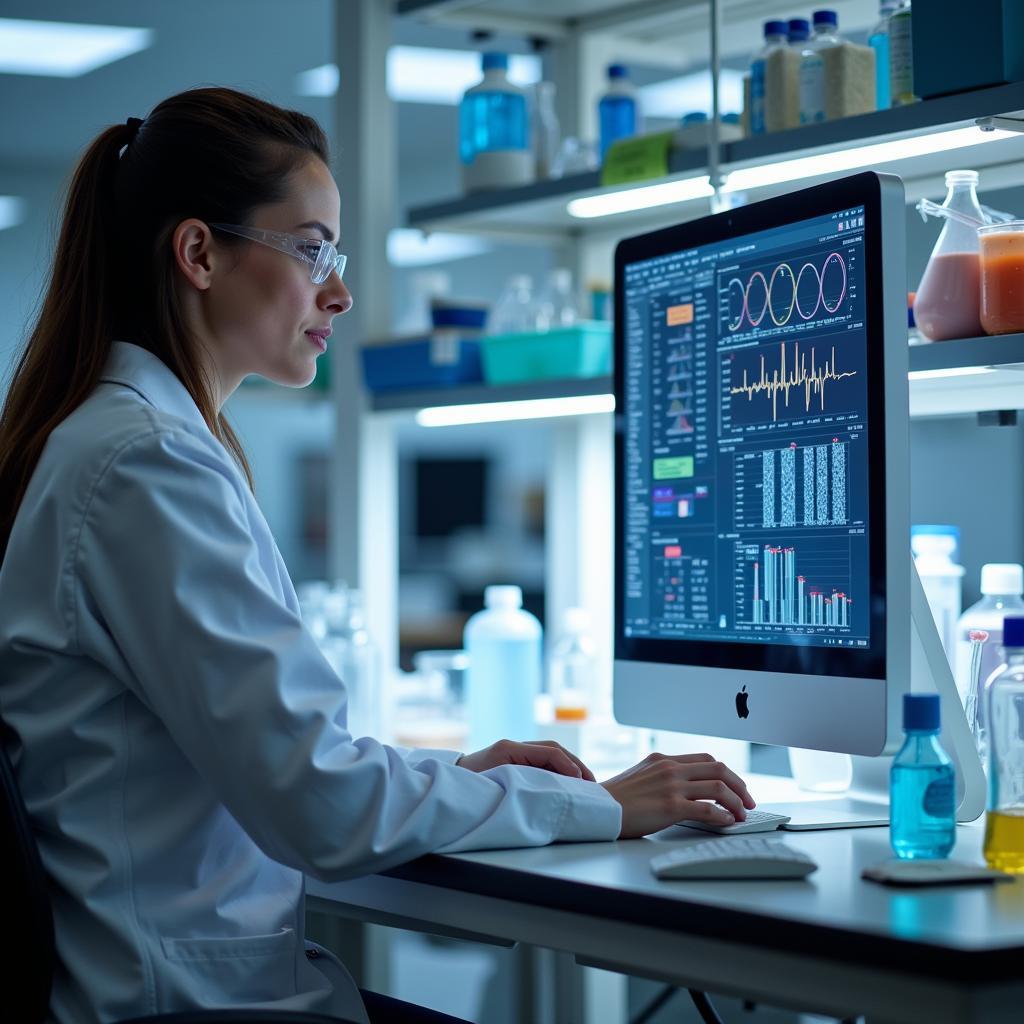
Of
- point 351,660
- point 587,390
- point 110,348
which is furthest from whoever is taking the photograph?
point 351,660

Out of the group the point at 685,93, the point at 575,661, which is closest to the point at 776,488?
the point at 575,661

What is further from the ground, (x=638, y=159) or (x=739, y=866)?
(x=638, y=159)

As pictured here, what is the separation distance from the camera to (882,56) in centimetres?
177

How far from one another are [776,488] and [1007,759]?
379 millimetres

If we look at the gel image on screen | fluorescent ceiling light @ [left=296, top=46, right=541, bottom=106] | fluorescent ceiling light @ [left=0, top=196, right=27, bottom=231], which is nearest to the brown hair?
the gel image on screen

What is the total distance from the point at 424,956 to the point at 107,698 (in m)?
2.97

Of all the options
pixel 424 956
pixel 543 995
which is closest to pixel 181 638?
pixel 543 995

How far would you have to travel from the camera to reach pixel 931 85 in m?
1.56

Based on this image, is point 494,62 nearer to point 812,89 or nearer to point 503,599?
point 812,89

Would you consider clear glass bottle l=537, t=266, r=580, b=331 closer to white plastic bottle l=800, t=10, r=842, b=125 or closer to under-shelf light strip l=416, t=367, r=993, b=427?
under-shelf light strip l=416, t=367, r=993, b=427

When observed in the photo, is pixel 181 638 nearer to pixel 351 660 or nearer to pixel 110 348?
pixel 110 348

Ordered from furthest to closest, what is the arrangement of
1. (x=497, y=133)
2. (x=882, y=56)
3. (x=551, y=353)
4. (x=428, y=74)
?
1. (x=428, y=74)
2. (x=497, y=133)
3. (x=551, y=353)
4. (x=882, y=56)

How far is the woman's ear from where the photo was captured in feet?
4.47

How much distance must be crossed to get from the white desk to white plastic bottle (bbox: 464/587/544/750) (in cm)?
96
